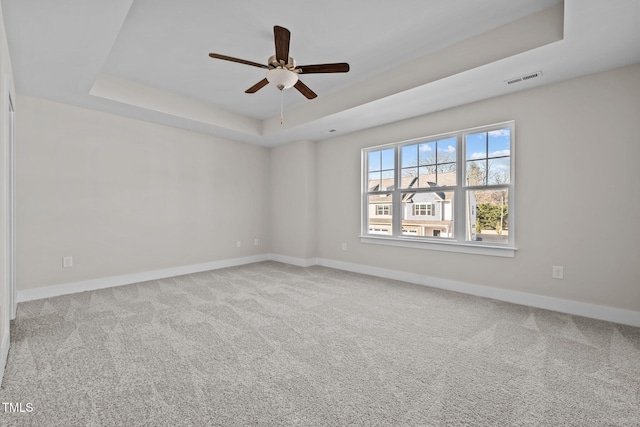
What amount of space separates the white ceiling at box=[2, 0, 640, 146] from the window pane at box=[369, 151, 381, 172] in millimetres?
945

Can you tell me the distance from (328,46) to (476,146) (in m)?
2.36

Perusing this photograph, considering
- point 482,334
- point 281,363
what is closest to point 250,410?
point 281,363

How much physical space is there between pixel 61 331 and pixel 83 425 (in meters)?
1.61

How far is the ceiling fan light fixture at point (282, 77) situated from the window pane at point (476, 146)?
255 cm

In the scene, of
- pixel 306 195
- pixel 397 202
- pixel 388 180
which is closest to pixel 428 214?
pixel 397 202

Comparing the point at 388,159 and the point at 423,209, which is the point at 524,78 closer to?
the point at 423,209

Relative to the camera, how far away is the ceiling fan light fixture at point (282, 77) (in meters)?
2.72

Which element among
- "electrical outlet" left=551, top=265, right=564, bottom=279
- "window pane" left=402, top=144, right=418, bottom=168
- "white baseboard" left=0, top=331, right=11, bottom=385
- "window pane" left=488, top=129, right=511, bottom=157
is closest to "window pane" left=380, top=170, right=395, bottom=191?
"window pane" left=402, top=144, right=418, bottom=168

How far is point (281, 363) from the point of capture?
83.7 inches

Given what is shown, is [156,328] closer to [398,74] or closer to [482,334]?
[482,334]

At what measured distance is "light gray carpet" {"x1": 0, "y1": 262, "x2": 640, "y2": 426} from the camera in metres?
1.61

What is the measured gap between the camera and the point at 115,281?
424 centimetres

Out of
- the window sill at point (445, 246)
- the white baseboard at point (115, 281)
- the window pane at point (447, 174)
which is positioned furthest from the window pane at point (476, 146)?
the white baseboard at point (115, 281)

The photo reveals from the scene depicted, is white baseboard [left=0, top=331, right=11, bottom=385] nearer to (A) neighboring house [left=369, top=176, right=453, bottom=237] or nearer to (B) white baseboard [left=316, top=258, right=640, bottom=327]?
(B) white baseboard [left=316, top=258, right=640, bottom=327]
